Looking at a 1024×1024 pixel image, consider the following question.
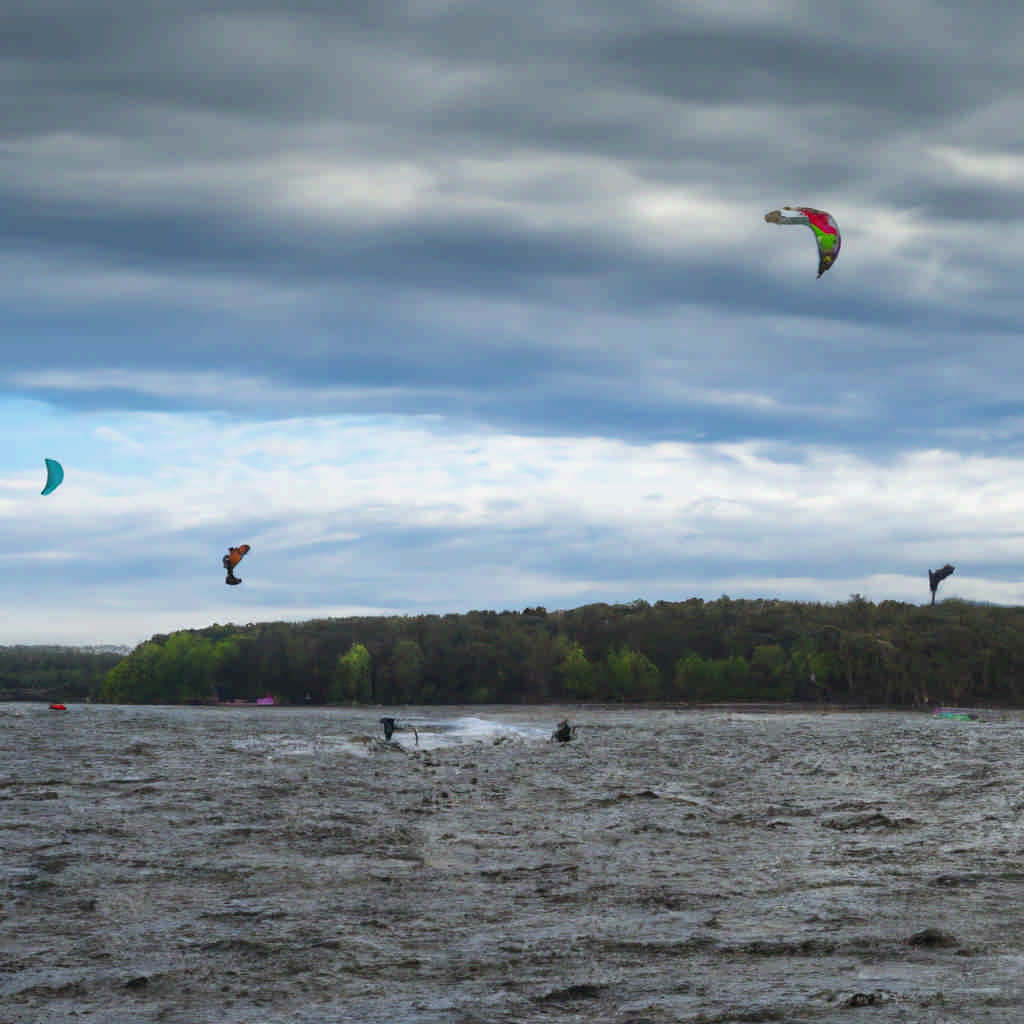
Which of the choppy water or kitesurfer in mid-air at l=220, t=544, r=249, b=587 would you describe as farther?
kitesurfer in mid-air at l=220, t=544, r=249, b=587

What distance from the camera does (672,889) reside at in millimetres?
21672

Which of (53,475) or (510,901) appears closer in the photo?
(510,901)

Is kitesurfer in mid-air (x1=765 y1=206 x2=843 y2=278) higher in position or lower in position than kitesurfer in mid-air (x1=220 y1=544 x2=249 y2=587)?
higher

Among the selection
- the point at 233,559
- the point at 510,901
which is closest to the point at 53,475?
the point at 233,559

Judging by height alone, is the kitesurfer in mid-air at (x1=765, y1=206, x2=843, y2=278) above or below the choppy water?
above

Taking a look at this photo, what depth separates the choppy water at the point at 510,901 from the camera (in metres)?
14.1

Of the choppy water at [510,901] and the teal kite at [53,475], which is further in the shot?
the teal kite at [53,475]

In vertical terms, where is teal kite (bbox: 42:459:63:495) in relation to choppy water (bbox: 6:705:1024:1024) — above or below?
above

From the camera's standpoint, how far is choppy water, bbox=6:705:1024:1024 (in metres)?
14.1

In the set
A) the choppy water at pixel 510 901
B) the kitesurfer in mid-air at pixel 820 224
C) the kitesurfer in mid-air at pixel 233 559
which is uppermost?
the kitesurfer in mid-air at pixel 820 224

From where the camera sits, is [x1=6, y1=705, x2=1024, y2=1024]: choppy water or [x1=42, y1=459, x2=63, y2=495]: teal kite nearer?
[x1=6, y1=705, x2=1024, y2=1024]: choppy water

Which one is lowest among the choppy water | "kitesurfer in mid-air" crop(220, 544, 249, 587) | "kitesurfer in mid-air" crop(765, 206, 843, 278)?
the choppy water

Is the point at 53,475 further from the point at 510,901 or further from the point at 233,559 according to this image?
the point at 510,901

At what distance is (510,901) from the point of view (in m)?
20.3
